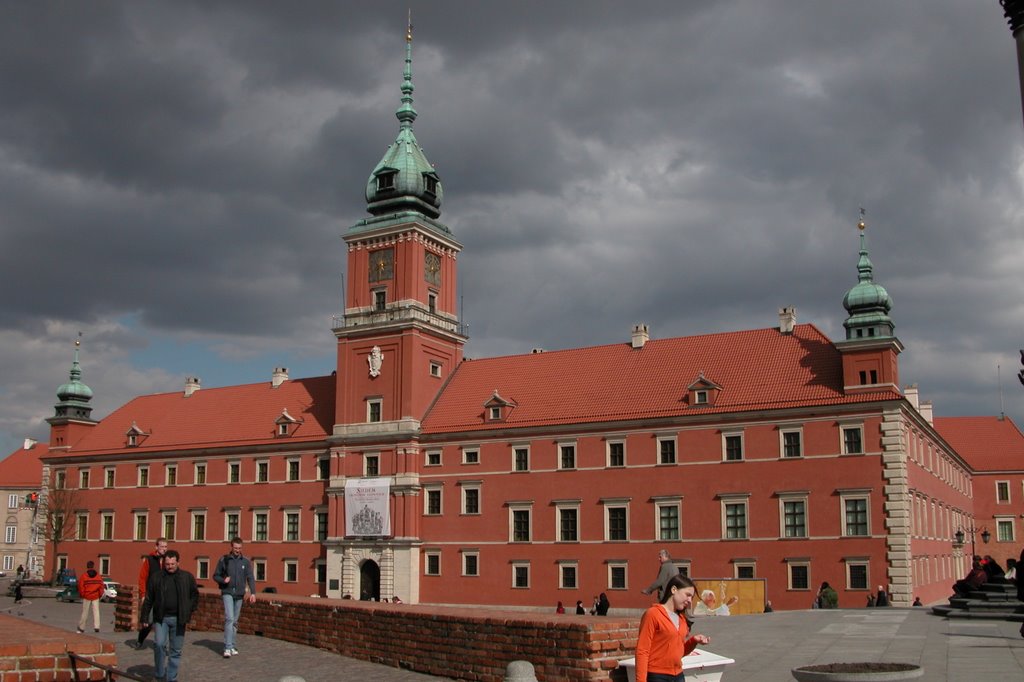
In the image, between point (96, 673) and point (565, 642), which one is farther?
point (565, 642)

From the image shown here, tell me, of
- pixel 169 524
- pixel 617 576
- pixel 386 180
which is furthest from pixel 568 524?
pixel 169 524

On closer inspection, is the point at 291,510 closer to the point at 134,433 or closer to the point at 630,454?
the point at 134,433

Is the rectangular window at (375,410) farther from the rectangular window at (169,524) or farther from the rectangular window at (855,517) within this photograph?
the rectangular window at (855,517)

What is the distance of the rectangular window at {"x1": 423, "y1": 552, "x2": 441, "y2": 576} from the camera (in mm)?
52156

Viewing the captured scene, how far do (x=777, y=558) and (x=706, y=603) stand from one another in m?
9.87

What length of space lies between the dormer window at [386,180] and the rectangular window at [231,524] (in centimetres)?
2145

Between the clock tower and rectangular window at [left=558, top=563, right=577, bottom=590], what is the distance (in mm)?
8408

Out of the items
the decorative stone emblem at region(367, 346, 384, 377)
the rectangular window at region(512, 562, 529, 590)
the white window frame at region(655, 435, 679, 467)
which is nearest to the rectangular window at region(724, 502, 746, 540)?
the white window frame at region(655, 435, 679, 467)

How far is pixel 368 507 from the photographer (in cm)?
5409

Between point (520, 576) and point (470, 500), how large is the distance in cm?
492

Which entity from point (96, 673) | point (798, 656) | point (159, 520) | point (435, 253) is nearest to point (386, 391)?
point (435, 253)

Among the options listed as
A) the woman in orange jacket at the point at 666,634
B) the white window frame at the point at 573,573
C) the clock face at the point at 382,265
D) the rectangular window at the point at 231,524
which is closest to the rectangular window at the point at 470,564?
the white window frame at the point at 573,573

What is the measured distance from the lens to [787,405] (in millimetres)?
44094

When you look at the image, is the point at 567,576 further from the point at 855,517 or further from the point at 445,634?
the point at 445,634
